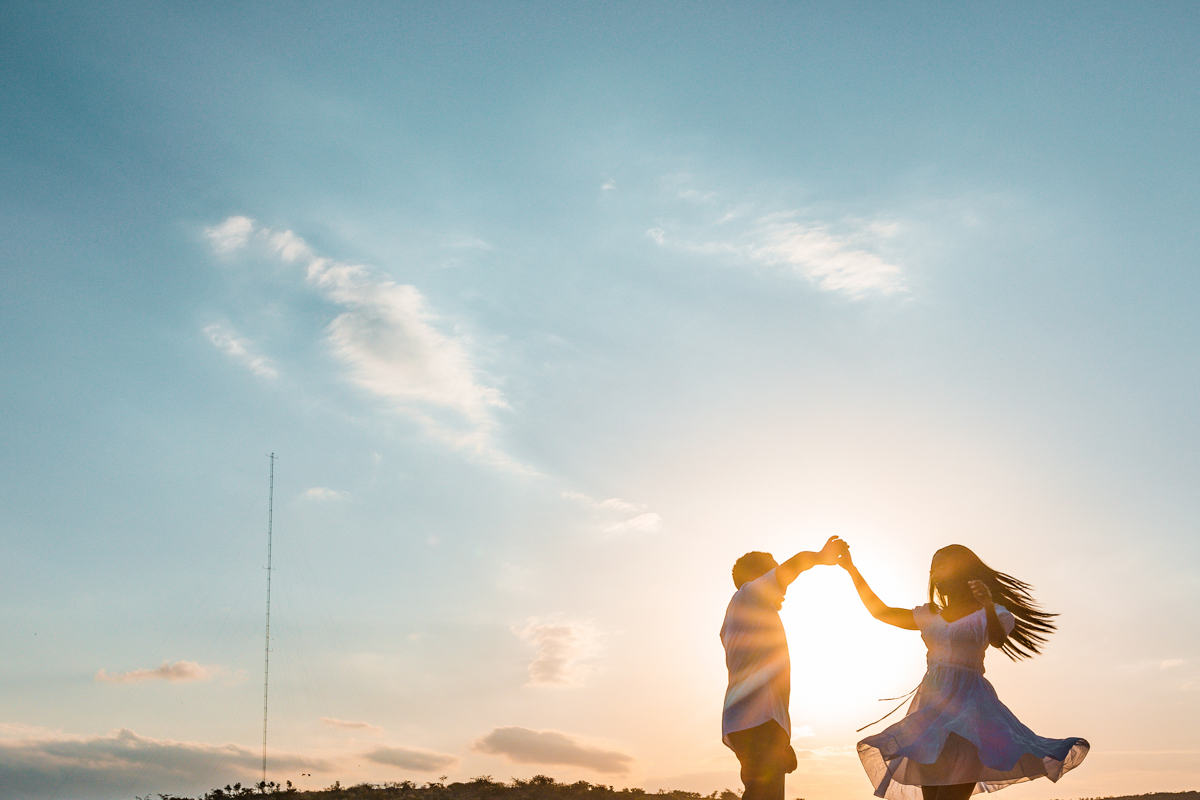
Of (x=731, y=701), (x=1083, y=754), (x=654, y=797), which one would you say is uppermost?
(x=731, y=701)

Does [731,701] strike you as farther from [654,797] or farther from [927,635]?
[654,797]

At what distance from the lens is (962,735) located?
747cm

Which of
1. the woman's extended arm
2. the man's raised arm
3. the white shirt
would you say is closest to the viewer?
the white shirt

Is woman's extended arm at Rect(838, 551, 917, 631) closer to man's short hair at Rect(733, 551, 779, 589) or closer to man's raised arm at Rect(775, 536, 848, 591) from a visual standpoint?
man's raised arm at Rect(775, 536, 848, 591)

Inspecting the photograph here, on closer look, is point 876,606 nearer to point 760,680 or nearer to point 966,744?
point 966,744

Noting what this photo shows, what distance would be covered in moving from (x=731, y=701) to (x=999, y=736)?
2349 mm

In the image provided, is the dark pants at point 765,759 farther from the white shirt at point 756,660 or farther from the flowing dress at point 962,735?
the flowing dress at point 962,735

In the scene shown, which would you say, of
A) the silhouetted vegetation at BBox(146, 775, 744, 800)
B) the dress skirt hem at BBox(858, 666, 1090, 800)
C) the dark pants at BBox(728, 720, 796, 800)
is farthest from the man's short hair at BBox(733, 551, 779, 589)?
the silhouetted vegetation at BBox(146, 775, 744, 800)

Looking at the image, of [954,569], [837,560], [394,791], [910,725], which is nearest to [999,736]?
[910,725]

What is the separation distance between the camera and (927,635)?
813 cm

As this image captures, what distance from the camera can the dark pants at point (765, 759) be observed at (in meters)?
6.93

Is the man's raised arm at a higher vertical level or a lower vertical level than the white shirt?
higher

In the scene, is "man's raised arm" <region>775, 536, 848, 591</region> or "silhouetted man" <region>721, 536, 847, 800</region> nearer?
"silhouetted man" <region>721, 536, 847, 800</region>

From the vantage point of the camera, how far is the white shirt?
7.03m
